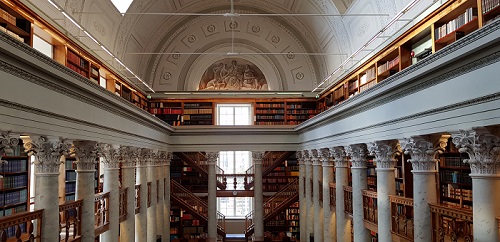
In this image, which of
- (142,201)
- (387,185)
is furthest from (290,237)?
(387,185)

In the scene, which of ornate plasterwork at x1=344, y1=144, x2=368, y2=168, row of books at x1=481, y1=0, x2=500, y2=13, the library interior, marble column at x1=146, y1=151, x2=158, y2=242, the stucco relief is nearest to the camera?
the library interior

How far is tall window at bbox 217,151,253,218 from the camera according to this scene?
2553cm

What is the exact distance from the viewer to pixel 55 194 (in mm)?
7977

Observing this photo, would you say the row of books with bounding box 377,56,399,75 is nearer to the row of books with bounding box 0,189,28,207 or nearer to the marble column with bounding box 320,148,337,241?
the marble column with bounding box 320,148,337,241

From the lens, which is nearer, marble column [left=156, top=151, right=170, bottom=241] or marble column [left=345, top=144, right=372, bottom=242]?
marble column [left=345, top=144, right=372, bottom=242]

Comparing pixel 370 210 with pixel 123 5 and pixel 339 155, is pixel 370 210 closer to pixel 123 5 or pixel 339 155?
pixel 339 155

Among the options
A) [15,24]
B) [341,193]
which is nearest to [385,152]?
[341,193]

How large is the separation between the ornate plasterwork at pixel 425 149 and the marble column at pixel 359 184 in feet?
10.7

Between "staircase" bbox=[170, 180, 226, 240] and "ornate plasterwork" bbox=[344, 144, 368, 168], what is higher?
"ornate plasterwork" bbox=[344, 144, 368, 168]

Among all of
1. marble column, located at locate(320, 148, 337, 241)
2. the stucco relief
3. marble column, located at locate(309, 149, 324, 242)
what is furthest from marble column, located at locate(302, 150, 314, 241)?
the stucco relief

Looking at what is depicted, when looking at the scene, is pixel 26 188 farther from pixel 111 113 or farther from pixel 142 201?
pixel 142 201

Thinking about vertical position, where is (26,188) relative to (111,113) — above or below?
below

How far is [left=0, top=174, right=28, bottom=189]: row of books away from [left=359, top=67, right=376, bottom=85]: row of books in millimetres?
9748

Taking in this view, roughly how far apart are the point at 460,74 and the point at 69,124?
6.01 metres
